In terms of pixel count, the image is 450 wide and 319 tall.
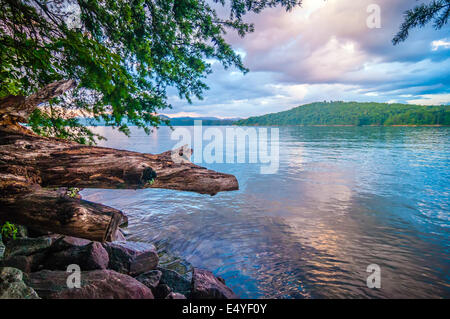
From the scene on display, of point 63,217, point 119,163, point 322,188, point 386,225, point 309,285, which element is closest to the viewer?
point 63,217

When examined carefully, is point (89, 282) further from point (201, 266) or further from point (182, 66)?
point (182, 66)

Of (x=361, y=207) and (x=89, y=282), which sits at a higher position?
(x=89, y=282)

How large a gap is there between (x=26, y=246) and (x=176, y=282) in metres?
3.71

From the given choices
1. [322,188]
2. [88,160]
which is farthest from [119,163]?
[322,188]

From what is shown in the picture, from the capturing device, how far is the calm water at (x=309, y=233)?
6.36 metres

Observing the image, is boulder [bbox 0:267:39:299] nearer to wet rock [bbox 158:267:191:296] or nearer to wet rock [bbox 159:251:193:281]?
wet rock [bbox 158:267:191:296]

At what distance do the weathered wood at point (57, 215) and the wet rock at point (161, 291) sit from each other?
8.06 ft

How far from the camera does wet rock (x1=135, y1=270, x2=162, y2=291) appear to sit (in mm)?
5066

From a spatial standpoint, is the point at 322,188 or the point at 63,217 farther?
the point at 322,188

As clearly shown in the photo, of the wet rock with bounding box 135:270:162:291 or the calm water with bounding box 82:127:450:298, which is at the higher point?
the wet rock with bounding box 135:270:162:291

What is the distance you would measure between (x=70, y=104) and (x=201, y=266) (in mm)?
7181

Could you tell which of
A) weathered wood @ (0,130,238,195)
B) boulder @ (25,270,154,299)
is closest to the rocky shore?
boulder @ (25,270,154,299)

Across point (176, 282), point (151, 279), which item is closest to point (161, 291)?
point (151, 279)

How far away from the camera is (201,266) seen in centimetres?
725
